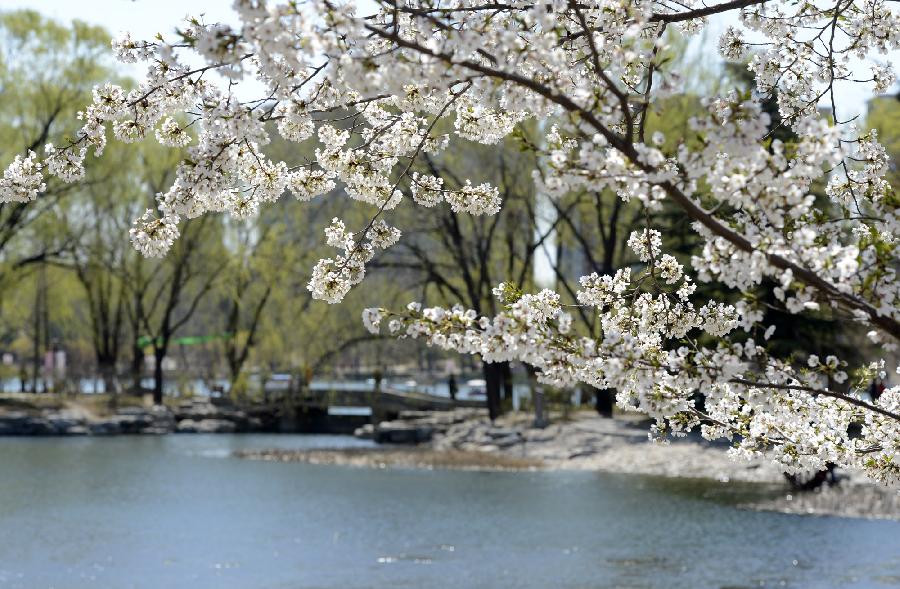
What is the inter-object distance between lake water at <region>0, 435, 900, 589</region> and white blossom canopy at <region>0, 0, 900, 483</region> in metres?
8.48

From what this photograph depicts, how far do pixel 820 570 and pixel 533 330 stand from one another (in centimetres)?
1138

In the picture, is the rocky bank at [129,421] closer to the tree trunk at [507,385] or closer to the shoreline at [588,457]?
the shoreline at [588,457]

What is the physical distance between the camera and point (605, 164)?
11.4 feet

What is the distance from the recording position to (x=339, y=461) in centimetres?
2641

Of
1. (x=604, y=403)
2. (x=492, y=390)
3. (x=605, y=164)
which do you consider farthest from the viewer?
(x=604, y=403)

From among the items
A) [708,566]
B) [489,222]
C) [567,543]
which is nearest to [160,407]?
[489,222]

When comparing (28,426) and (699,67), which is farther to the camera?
(28,426)

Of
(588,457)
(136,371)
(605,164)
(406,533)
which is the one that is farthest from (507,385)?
(605,164)

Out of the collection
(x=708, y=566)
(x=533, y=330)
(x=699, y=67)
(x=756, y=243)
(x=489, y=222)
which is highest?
(x=699, y=67)

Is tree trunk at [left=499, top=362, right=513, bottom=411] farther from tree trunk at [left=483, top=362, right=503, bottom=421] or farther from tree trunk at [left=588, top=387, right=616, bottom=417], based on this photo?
tree trunk at [left=588, top=387, right=616, bottom=417]

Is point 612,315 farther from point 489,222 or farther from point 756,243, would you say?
point 489,222

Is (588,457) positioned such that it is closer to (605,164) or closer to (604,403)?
(604,403)

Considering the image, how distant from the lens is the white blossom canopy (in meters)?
3.49

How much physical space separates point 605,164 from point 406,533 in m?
14.3
